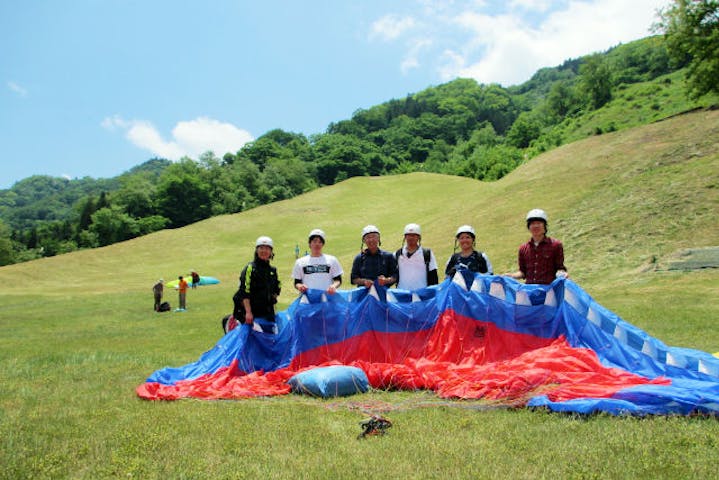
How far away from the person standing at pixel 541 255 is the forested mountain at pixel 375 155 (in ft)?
124

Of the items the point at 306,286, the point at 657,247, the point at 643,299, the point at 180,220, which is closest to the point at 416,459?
the point at 306,286

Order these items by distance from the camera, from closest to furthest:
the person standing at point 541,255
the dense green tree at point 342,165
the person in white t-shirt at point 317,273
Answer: the person standing at point 541,255 < the person in white t-shirt at point 317,273 < the dense green tree at point 342,165

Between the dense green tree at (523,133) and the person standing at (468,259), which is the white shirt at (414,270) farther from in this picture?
the dense green tree at (523,133)

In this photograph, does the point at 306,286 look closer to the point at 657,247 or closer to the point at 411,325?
the point at 411,325

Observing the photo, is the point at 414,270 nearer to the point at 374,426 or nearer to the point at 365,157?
the point at 374,426

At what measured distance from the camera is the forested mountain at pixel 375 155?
85.0 meters

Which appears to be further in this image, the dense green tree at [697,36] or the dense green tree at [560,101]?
the dense green tree at [560,101]

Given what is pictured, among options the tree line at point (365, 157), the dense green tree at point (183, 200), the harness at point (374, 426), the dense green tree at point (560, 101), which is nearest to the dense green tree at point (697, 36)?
the tree line at point (365, 157)

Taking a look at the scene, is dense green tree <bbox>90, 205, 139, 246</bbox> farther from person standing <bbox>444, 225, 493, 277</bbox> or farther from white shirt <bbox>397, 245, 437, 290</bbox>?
person standing <bbox>444, 225, 493, 277</bbox>

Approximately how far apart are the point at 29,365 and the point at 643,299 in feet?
49.5

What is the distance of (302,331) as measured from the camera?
8477 mm

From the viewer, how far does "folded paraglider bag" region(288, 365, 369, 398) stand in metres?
6.67

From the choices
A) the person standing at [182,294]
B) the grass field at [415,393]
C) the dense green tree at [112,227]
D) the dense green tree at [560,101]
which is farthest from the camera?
the dense green tree at [560,101]

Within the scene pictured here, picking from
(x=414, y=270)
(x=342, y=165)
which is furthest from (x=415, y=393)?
(x=342, y=165)
